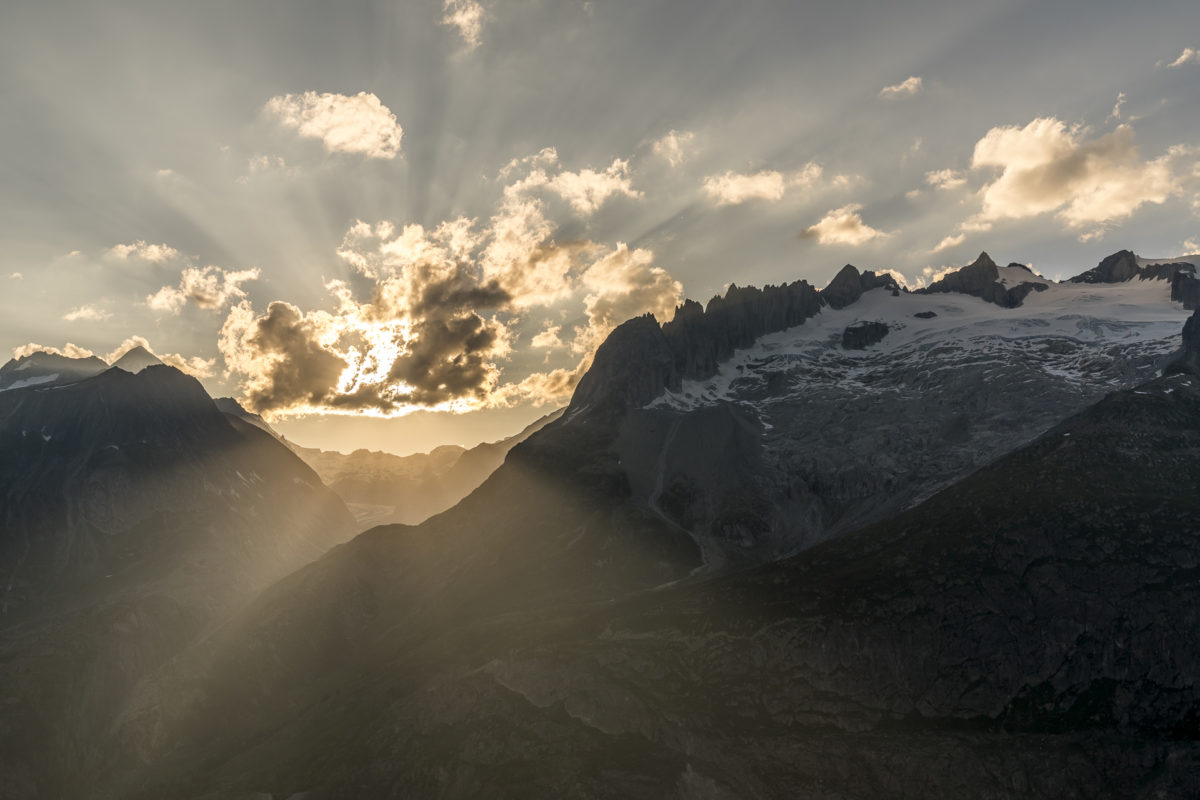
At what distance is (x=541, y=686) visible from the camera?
133 meters

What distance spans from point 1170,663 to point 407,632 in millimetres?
172137

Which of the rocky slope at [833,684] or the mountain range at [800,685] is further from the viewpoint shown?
the mountain range at [800,685]

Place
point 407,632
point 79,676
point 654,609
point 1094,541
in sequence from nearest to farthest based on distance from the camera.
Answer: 1. point 1094,541
2. point 654,609
3. point 79,676
4. point 407,632

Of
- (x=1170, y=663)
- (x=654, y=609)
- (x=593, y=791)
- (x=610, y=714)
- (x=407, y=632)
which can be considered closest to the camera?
(x=593, y=791)

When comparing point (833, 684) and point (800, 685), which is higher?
point (800, 685)

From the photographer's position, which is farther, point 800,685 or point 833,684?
point 800,685

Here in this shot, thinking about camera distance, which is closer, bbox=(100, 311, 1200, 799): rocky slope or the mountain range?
bbox=(100, 311, 1200, 799): rocky slope

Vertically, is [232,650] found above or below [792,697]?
above

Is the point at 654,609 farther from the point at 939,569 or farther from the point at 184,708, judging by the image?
the point at 184,708

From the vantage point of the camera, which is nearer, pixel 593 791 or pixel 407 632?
pixel 593 791

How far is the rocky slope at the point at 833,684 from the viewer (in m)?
110

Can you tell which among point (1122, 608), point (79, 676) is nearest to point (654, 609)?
point (1122, 608)

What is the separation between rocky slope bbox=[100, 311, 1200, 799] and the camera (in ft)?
362

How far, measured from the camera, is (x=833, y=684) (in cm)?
12862
